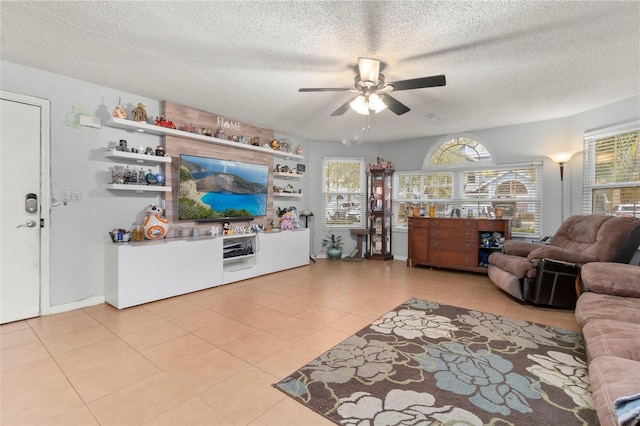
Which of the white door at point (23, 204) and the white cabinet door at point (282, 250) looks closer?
the white door at point (23, 204)

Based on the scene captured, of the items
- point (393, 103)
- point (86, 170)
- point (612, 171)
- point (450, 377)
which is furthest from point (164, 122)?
point (612, 171)

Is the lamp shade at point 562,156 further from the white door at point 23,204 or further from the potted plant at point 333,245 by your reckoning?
the white door at point 23,204

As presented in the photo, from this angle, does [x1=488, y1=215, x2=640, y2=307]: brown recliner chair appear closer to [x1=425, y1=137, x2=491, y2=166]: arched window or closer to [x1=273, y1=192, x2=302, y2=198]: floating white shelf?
[x1=425, y1=137, x2=491, y2=166]: arched window

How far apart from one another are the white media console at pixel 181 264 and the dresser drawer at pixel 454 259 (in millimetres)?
2761

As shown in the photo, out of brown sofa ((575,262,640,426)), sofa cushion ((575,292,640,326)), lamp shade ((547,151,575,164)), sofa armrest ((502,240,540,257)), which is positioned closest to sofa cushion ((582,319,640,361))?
brown sofa ((575,262,640,426))

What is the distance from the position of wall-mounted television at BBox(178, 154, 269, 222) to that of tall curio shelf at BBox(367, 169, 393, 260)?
7.81 feet

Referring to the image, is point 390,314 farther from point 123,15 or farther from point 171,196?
point 123,15

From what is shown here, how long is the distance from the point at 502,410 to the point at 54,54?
4.59 m

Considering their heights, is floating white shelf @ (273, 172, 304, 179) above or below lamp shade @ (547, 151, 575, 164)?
below

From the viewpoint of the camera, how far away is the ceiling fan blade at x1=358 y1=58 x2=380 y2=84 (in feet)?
8.91

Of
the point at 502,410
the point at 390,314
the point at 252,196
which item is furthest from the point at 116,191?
the point at 502,410

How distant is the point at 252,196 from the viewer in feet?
17.0

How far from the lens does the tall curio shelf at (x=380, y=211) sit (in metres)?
6.47

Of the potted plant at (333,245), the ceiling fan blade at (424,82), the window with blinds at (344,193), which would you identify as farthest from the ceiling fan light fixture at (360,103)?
the potted plant at (333,245)
